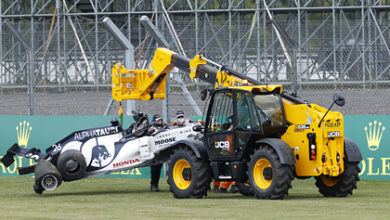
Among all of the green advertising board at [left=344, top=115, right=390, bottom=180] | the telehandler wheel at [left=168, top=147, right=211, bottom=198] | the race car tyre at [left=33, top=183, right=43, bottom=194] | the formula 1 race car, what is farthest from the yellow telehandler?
the green advertising board at [left=344, top=115, right=390, bottom=180]

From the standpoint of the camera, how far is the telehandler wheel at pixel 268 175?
12727 millimetres

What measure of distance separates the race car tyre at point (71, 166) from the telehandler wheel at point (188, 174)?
1.87 metres

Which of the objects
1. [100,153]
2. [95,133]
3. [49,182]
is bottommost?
[49,182]

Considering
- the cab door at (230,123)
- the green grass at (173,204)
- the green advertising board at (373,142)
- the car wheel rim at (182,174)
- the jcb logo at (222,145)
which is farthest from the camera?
the green advertising board at (373,142)

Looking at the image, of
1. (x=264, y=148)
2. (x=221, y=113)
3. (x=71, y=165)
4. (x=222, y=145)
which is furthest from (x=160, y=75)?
(x=264, y=148)

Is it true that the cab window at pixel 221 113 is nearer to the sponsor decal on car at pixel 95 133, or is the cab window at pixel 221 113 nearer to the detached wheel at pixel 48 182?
the sponsor decal on car at pixel 95 133

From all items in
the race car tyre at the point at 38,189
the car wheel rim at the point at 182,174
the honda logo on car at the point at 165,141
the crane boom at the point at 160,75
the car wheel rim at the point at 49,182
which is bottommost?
the race car tyre at the point at 38,189

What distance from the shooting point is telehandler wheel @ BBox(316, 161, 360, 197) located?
1342cm

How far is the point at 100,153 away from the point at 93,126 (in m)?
3.24

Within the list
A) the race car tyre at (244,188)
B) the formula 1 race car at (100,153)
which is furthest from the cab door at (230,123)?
the formula 1 race car at (100,153)

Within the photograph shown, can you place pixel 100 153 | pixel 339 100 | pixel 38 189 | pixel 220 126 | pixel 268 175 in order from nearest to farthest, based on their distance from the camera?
pixel 339 100 < pixel 268 175 < pixel 220 126 < pixel 38 189 < pixel 100 153

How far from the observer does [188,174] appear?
14023mm

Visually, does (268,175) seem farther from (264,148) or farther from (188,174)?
(188,174)

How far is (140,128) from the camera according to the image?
51.9 ft
